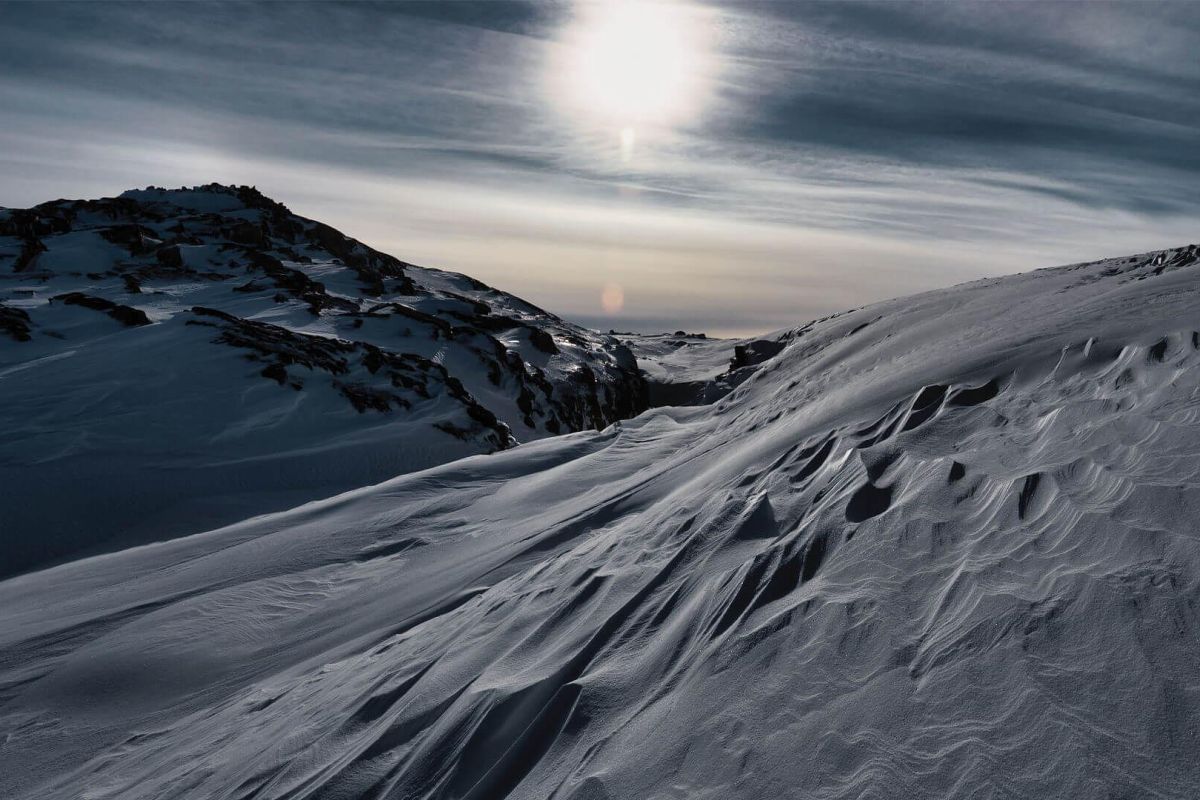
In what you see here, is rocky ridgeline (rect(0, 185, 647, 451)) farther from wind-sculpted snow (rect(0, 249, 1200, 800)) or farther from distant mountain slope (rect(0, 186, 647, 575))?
wind-sculpted snow (rect(0, 249, 1200, 800))

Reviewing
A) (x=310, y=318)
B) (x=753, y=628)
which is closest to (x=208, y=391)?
(x=310, y=318)

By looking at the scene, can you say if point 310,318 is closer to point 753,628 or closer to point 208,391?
point 208,391

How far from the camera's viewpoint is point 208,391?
718 inches

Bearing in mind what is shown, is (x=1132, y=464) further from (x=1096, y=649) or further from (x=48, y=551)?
(x=48, y=551)

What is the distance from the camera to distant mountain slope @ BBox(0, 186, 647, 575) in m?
14.3

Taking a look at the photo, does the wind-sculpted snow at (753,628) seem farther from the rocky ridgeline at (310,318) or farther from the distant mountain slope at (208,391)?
the rocky ridgeline at (310,318)

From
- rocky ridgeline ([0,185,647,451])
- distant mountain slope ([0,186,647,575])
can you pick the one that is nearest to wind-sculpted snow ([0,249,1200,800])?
distant mountain slope ([0,186,647,575])

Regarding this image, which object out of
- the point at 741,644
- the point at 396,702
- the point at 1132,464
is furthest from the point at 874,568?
the point at 396,702

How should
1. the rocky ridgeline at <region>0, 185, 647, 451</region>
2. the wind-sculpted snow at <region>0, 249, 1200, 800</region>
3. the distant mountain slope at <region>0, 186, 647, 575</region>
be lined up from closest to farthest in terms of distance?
the wind-sculpted snow at <region>0, 249, 1200, 800</region> → the distant mountain slope at <region>0, 186, 647, 575</region> → the rocky ridgeline at <region>0, 185, 647, 451</region>

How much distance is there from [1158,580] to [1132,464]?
1.06 metres

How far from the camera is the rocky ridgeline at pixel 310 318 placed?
2073 centimetres

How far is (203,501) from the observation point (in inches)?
579

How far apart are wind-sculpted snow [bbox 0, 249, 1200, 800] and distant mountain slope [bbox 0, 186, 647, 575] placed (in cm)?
665

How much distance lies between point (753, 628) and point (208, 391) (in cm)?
1857
